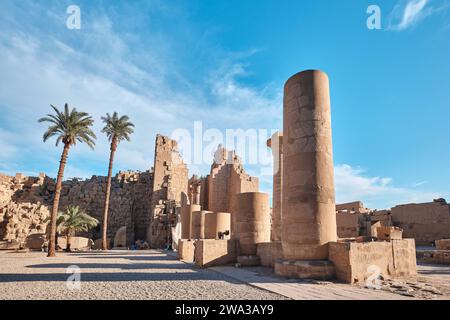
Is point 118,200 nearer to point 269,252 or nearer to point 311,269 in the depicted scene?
point 269,252

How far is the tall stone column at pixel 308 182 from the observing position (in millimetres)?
8383

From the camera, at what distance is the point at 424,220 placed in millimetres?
20859

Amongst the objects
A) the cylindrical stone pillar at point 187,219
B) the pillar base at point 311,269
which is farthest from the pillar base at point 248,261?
the cylindrical stone pillar at point 187,219

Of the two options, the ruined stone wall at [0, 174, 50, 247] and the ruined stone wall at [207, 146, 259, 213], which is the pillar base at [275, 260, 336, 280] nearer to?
the ruined stone wall at [207, 146, 259, 213]

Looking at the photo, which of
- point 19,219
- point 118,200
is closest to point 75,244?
point 19,219

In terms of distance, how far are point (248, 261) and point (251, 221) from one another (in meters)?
1.73

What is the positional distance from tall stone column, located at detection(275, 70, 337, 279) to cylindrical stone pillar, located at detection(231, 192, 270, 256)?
13.1 feet

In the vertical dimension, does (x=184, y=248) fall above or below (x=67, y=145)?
below

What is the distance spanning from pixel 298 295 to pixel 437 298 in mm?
2733

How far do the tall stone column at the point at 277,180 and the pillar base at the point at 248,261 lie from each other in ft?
15.1

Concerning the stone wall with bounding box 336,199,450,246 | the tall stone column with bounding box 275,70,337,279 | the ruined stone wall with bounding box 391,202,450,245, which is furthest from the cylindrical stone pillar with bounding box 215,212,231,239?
the ruined stone wall with bounding box 391,202,450,245

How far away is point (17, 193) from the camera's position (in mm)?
36156
